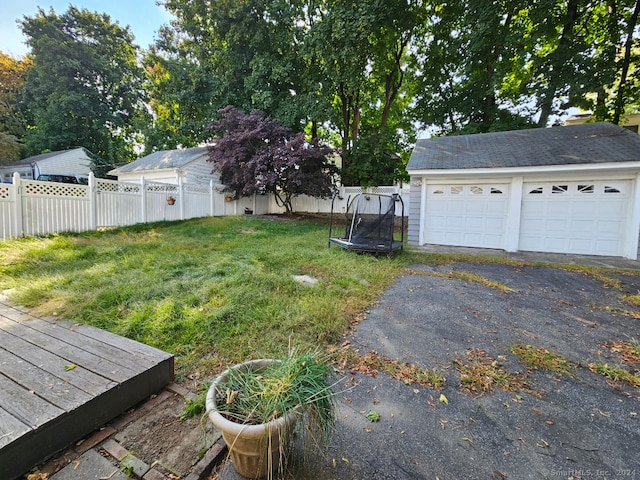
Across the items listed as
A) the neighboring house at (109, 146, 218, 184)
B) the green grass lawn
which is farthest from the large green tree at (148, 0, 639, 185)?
the green grass lawn

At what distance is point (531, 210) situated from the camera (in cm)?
738

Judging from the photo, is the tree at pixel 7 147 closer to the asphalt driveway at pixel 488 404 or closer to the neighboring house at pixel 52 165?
the neighboring house at pixel 52 165

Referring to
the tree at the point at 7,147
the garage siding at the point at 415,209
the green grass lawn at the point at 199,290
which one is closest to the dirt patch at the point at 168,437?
the green grass lawn at the point at 199,290

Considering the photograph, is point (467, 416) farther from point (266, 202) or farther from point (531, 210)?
point (266, 202)

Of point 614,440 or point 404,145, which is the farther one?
point 404,145

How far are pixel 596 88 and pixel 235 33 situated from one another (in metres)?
14.7

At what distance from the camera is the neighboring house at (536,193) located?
6.63 m

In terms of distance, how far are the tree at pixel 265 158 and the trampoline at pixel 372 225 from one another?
493 centimetres

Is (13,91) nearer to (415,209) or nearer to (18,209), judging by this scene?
(18,209)

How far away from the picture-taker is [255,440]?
123 cm

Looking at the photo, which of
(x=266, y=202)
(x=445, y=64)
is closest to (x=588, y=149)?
(x=445, y=64)

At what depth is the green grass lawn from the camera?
2594mm

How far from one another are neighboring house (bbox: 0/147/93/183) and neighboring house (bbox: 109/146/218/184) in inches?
176

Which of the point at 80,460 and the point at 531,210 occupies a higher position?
the point at 531,210
